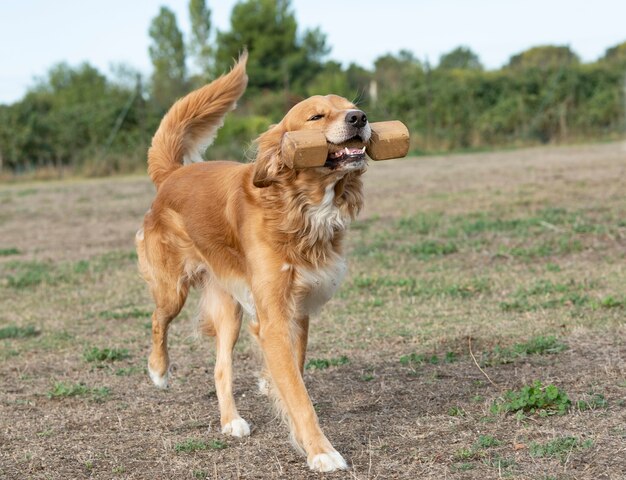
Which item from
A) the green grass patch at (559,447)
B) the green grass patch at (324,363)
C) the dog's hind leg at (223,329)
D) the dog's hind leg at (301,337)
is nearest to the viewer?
the green grass patch at (559,447)

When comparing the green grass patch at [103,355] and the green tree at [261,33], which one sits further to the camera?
the green tree at [261,33]

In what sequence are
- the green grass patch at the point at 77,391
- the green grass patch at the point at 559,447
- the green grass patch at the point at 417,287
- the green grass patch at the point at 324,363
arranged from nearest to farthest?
1. the green grass patch at the point at 559,447
2. the green grass patch at the point at 77,391
3. the green grass patch at the point at 324,363
4. the green grass patch at the point at 417,287

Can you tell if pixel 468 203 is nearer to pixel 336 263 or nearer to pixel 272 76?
pixel 336 263

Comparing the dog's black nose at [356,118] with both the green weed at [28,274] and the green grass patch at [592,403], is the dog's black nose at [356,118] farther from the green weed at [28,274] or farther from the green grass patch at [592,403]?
the green weed at [28,274]

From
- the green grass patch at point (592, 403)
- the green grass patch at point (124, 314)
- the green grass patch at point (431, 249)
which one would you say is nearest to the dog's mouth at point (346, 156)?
the green grass patch at point (592, 403)

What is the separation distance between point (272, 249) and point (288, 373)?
0.60 metres

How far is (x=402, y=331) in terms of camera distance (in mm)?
6203

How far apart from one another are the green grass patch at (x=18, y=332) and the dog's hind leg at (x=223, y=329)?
2180mm

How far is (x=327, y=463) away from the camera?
382 centimetres

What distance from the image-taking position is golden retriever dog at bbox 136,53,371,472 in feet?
13.6

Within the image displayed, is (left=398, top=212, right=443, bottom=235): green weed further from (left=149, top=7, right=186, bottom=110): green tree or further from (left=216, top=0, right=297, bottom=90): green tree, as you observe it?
(left=149, top=7, right=186, bottom=110): green tree

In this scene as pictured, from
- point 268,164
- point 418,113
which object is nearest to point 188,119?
point 268,164

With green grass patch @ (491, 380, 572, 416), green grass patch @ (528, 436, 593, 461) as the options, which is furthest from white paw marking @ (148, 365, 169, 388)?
green grass patch @ (528, 436, 593, 461)

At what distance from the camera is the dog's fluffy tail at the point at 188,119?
5.77m
